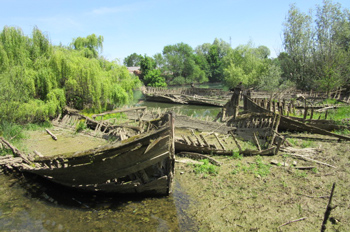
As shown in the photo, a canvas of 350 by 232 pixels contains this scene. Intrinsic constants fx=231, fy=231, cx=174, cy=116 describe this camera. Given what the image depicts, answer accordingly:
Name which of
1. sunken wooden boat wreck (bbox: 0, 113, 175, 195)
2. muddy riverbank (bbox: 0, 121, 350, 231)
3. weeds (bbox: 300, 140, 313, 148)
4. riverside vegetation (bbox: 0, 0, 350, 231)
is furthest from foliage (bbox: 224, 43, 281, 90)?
sunken wooden boat wreck (bbox: 0, 113, 175, 195)

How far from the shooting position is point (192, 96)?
108ft

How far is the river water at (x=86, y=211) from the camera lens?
5.96 m

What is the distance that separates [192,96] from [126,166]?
26981 millimetres

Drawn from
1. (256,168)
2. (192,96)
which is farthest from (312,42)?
(256,168)

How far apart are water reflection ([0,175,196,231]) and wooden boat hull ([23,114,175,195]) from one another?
0.38 m

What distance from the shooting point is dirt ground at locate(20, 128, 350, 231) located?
18.4 feet

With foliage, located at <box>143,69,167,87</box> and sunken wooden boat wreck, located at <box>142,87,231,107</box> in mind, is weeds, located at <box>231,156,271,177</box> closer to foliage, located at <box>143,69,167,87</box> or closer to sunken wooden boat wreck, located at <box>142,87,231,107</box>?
sunken wooden boat wreck, located at <box>142,87,231,107</box>

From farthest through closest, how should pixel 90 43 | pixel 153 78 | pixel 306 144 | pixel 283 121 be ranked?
pixel 153 78
pixel 90 43
pixel 283 121
pixel 306 144

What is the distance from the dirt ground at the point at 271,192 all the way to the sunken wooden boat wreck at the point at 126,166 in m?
1.33

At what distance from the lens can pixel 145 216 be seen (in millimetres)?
6281

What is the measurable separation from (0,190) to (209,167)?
7226mm

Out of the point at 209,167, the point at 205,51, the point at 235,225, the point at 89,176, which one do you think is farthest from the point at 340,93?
the point at 205,51

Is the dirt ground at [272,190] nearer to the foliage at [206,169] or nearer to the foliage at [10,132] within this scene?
the foliage at [206,169]

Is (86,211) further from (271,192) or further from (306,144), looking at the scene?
(306,144)
